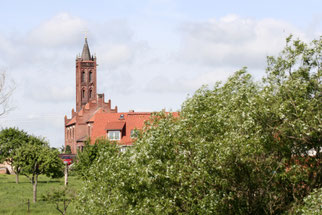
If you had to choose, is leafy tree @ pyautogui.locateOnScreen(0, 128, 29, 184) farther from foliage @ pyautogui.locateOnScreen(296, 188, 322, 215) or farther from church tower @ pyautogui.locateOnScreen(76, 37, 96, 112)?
church tower @ pyautogui.locateOnScreen(76, 37, 96, 112)

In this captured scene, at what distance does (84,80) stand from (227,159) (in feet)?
434

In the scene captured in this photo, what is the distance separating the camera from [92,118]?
363 feet

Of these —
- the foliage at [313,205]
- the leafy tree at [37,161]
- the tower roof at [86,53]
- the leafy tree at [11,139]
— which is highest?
the tower roof at [86,53]

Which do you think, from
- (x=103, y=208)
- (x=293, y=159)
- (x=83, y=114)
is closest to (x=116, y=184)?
(x=103, y=208)

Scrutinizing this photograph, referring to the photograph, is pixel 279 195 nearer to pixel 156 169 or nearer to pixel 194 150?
pixel 194 150

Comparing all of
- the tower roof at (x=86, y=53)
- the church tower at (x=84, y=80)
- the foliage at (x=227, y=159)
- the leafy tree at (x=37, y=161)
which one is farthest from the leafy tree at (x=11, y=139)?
the tower roof at (x=86, y=53)

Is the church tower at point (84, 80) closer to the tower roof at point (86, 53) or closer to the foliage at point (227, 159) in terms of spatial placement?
the tower roof at point (86, 53)

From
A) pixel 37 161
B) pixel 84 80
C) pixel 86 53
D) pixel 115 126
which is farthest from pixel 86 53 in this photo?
Result: pixel 37 161

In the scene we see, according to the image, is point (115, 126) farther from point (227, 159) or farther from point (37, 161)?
point (227, 159)

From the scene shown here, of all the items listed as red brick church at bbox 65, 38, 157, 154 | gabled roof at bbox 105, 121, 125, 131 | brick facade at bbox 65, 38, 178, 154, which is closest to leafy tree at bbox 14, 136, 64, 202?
red brick church at bbox 65, 38, 157, 154

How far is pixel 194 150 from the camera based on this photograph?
2067 cm

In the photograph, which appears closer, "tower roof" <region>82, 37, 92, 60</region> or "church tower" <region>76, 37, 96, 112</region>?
"church tower" <region>76, 37, 96, 112</region>

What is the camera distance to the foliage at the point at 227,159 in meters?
19.8

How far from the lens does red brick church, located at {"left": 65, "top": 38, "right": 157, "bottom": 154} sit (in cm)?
8169
